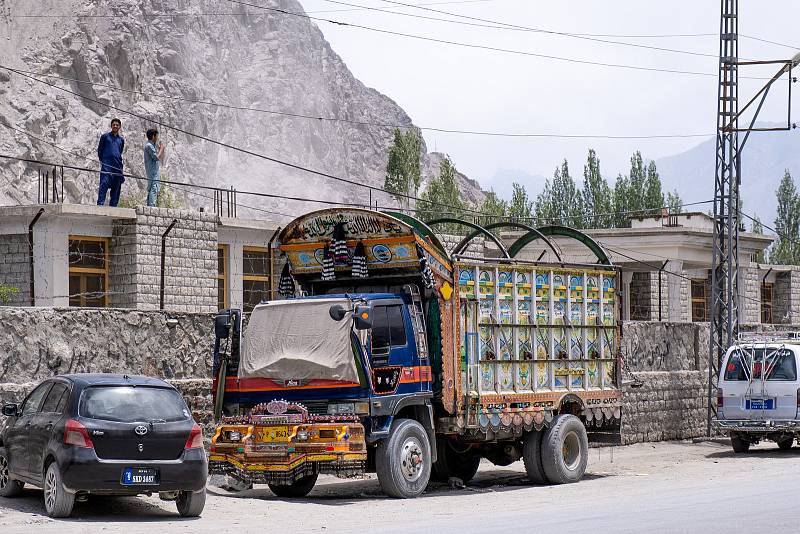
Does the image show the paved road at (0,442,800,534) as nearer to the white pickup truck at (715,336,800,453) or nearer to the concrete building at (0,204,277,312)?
the white pickup truck at (715,336,800,453)

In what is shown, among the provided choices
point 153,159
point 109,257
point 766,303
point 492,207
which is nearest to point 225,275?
point 109,257

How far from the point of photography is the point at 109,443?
13.6 m

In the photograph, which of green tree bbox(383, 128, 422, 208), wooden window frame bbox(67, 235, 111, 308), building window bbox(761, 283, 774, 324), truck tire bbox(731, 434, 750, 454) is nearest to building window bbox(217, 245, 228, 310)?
wooden window frame bbox(67, 235, 111, 308)

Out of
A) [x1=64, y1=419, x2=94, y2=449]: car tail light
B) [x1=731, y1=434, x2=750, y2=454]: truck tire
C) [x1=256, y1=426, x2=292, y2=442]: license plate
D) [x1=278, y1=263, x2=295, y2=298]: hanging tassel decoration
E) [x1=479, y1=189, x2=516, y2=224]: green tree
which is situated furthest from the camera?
[x1=479, y1=189, x2=516, y2=224]: green tree

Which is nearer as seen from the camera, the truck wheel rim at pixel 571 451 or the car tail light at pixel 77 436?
the car tail light at pixel 77 436

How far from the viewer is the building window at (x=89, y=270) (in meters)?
29.3

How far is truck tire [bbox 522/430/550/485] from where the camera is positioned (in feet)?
63.1

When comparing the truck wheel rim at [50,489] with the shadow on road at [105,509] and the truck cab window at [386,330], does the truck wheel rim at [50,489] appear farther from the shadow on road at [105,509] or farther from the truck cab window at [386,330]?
the truck cab window at [386,330]

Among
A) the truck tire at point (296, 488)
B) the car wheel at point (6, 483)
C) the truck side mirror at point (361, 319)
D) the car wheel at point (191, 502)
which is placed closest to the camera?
the car wheel at point (191, 502)

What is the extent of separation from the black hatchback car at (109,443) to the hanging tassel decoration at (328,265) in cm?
419

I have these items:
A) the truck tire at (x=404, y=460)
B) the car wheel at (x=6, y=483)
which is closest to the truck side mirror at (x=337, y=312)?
the truck tire at (x=404, y=460)

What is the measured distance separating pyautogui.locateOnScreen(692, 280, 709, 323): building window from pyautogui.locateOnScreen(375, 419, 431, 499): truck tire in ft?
96.2

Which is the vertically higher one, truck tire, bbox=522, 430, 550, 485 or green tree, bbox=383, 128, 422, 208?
green tree, bbox=383, 128, 422, 208

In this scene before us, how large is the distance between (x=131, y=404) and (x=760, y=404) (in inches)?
572
